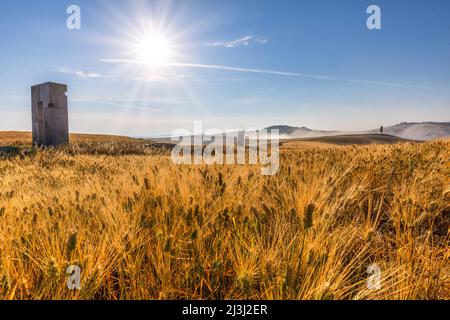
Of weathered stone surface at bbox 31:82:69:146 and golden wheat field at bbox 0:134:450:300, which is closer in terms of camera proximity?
golden wheat field at bbox 0:134:450:300

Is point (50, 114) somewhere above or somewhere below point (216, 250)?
above

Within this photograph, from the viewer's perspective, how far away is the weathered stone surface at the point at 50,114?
13656 mm

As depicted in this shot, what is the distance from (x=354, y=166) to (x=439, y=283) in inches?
99.6

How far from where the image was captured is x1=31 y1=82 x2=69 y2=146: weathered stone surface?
538 inches

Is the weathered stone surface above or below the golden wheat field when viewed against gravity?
above

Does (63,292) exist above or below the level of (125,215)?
below

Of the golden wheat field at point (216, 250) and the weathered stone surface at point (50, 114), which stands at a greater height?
the weathered stone surface at point (50, 114)

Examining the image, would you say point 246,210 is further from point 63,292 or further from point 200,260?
point 63,292

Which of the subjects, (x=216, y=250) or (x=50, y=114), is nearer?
(x=216, y=250)

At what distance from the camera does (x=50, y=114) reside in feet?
44.9

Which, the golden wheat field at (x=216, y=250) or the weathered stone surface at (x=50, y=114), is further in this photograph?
the weathered stone surface at (x=50, y=114)
